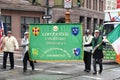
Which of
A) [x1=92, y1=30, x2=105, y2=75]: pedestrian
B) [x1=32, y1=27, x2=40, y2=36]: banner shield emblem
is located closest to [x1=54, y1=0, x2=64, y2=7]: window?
[x1=32, y1=27, x2=40, y2=36]: banner shield emblem

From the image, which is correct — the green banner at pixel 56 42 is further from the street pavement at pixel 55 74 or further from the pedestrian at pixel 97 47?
the street pavement at pixel 55 74

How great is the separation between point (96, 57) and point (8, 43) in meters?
3.93

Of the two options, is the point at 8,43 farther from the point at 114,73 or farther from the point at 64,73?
the point at 114,73

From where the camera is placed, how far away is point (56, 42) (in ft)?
52.2

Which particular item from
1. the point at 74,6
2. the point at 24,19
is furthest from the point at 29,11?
the point at 74,6

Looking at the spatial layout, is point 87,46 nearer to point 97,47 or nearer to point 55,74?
point 97,47

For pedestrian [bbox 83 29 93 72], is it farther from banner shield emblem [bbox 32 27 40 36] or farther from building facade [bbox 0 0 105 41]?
building facade [bbox 0 0 105 41]

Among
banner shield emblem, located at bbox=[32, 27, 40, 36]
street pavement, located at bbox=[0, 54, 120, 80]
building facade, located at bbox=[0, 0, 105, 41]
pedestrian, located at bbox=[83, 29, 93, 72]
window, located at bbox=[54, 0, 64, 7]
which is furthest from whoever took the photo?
window, located at bbox=[54, 0, 64, 7]

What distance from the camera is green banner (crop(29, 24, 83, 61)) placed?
15.7 m

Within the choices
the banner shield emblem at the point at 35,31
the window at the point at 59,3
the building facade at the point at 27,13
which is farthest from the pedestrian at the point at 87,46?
the window at the point at 59,3

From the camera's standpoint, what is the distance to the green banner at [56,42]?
1570cm

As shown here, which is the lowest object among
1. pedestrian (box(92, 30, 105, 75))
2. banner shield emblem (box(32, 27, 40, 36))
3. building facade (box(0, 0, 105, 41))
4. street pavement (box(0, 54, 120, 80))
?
street pavement (box(0, 54, 120, 80))

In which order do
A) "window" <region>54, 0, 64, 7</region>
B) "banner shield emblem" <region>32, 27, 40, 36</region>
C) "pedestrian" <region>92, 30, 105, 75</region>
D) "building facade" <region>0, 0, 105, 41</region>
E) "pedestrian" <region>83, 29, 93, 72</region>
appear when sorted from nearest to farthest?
1. "pedestrian" <region>92, 30, 105, 75</region>
2. "pedestrian" <region>83, 29, 93, 72</region>
3. "banner shield emblem" <region>32, 27, 40, 36</region>
4. "building facade" <region>0, 0, 105, 41</region>
5. "window" <region>54, 0, 64, 7</region>

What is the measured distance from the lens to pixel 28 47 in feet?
53.3
